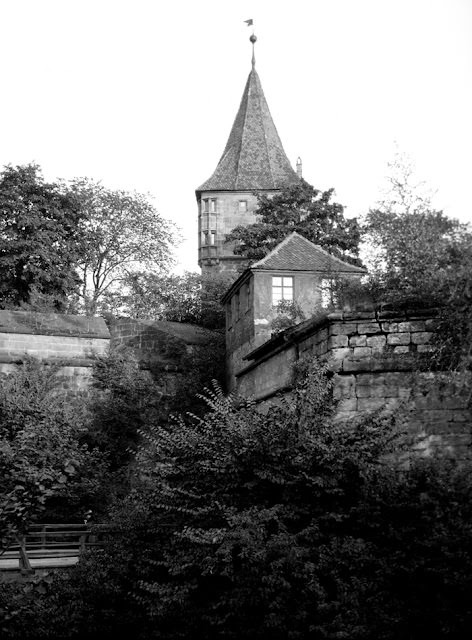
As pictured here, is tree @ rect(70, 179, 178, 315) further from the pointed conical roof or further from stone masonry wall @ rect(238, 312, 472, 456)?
stone masonry wall @ rect(238, 312, 472, 456)

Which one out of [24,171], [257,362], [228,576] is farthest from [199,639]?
[24,171]

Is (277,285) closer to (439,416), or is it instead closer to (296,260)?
(296,260)

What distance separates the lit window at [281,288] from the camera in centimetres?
2723

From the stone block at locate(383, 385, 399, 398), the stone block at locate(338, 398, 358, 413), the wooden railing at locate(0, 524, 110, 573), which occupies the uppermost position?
the stone block at locate(383, 385, 399, 398)

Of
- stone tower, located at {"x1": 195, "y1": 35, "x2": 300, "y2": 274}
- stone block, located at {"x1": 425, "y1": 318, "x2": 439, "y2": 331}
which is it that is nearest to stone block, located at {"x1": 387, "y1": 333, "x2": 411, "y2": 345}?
stone block, located at {"x1": 425, "y1": 318, "x2": 439, "y2": 331}

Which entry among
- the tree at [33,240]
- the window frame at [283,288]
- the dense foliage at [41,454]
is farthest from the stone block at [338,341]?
the tree at [33,240]

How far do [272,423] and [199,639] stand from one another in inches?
104

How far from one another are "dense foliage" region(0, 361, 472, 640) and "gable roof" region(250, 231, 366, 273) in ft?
49.2

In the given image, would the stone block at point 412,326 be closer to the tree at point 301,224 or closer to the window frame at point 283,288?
→ the window frame at point 283,288

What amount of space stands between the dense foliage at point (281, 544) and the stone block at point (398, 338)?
992 millimetres

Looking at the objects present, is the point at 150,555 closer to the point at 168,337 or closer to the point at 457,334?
the point at 457,334

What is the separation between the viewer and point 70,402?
28766 mm

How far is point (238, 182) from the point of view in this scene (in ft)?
181

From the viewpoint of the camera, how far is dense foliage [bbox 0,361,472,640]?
8.73 metres
